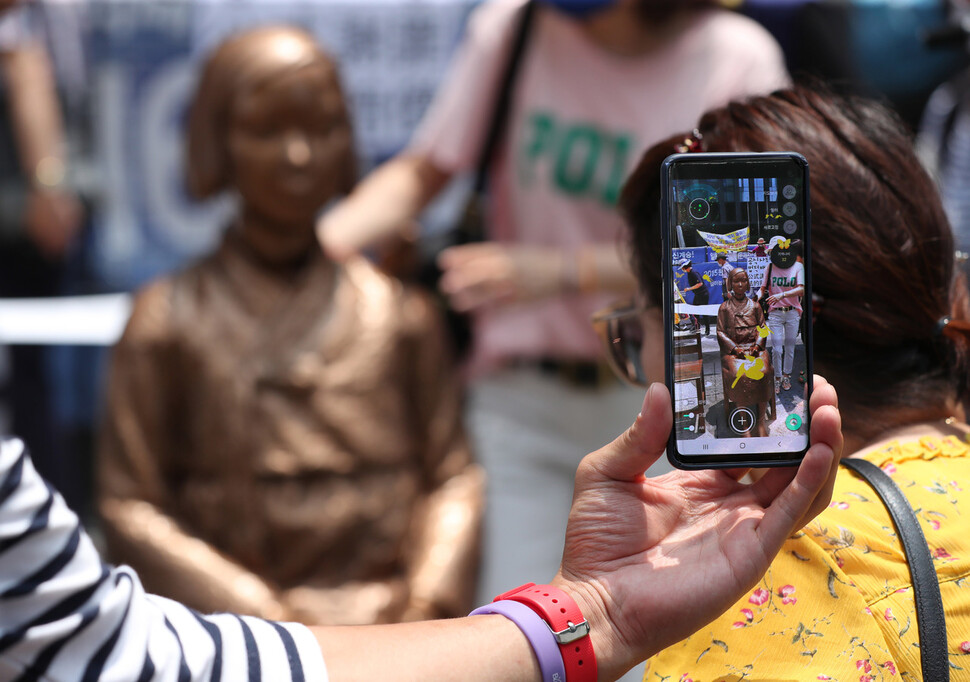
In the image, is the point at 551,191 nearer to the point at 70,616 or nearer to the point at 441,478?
the point at 441,478

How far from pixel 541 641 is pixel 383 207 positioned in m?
1.49

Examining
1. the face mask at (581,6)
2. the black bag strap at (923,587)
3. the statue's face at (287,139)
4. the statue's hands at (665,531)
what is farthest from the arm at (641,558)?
the face mask at (581,6)

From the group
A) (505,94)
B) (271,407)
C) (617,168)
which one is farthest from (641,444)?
(505,94)

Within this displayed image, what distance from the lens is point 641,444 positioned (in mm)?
878

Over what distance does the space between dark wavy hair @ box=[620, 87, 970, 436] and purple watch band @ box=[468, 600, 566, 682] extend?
368 mm

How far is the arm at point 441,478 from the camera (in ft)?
6.56

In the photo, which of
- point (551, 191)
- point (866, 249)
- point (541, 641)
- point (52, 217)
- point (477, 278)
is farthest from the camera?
point (52, 217)

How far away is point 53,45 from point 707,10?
1.71m

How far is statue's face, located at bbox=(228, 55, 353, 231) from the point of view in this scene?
1906 mm

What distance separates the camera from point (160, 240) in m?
2.87

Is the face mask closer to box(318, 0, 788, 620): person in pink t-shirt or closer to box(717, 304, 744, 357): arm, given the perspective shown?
box(318, 0, 788, 620): person in pink t-shirt

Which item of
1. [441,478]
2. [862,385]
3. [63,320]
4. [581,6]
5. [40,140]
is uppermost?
[581,6]

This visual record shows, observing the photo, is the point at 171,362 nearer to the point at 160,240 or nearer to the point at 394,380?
the point at 394,380

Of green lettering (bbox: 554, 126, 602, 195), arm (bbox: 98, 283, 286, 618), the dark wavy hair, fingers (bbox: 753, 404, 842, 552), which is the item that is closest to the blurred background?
green lettering (bbox: 554, 126, 602, 195)
